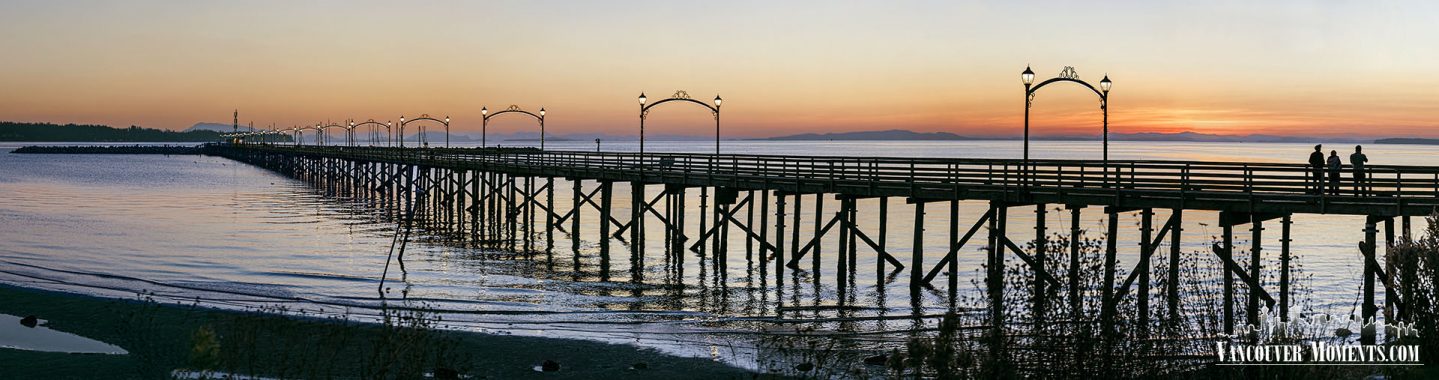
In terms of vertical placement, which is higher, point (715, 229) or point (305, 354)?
point (715, 229)

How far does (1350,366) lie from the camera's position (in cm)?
1181

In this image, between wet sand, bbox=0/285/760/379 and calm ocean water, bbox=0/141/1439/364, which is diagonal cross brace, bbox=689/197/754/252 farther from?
wet sand, bbox=0/285/760/379

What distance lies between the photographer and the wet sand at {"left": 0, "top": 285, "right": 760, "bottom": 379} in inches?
593

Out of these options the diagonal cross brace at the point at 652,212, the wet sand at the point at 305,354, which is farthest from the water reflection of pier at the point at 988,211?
the wet sand at the point at 305,354

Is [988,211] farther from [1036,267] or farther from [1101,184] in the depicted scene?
[1036,267]

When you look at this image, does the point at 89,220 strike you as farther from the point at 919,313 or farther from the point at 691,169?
the point at 919,313

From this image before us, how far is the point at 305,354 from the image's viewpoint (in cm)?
1565

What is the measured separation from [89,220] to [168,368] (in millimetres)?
43117

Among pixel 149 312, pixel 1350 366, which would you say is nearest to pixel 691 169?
pixel 149 312

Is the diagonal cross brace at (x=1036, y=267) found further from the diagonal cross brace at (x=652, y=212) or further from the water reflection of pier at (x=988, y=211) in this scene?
the diagonal cross brace at (x=652, y=212)

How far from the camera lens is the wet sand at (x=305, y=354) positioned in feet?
49.4

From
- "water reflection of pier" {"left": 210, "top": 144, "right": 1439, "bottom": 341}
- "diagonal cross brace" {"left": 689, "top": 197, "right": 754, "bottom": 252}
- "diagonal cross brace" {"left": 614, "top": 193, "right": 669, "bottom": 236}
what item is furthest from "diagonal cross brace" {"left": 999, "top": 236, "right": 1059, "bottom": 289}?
"diagonal cross brace" {"left": 614, "top": 193, "right": 669, "bottom": 236}

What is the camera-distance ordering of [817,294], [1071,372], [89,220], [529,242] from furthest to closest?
1. [89,220]
2. [529,242]
3. [817,294]
4. [1071,372]

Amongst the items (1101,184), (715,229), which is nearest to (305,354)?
(1101,184)
